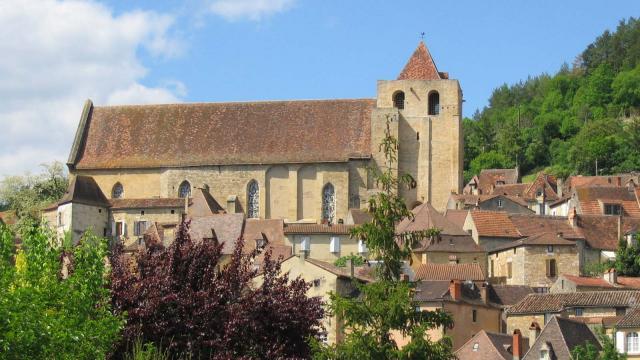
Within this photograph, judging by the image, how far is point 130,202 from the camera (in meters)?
82.9

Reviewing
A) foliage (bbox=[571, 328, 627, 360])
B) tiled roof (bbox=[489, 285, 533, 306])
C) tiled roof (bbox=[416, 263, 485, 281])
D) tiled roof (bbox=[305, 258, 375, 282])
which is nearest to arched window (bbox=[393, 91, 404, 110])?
tiled roof (bbox=[416, 263, 485, 281])

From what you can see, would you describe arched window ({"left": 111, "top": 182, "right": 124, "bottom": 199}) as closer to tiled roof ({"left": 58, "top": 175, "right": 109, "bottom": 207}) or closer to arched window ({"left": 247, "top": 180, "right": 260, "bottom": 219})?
tiled roof ({"left": 58, "top": 175, "right": 109, "bottom": 207})

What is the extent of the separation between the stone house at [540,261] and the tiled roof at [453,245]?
1.95m

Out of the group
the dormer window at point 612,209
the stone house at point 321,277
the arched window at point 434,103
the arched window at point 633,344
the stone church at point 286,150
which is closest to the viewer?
the arched window at point 633,344

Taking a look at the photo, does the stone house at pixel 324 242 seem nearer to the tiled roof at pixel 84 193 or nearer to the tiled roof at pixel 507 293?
the tiled roof at pixel 507 293

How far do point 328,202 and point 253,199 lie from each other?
4240mm

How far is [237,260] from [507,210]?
52.3 meters

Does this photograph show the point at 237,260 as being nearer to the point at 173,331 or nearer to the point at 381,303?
the point at 173,331

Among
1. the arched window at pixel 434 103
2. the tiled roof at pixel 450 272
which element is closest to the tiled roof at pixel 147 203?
the arched window at pixel 434 103

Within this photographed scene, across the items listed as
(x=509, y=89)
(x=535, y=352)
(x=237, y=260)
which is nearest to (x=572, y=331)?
(x=535, y=352)

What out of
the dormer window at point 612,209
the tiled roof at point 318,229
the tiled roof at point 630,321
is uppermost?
the dormer window at point 612,209

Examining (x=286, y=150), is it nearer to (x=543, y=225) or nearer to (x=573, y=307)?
(x=543, y=225)

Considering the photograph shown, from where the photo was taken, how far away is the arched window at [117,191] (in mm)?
85250

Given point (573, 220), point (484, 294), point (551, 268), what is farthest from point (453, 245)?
point (484, 294)
